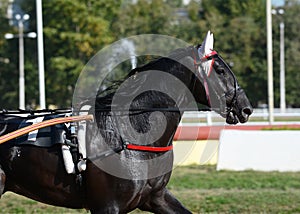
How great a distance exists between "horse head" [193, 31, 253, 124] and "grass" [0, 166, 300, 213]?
137 inches

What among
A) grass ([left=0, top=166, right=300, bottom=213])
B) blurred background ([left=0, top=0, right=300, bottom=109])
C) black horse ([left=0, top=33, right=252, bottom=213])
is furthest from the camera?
blurred background ([left=0, top=0, right=300, bottom=109])

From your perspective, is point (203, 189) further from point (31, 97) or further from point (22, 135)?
point (31, 97)

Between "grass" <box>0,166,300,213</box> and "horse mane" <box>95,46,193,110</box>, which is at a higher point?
"horse mane" <box>95,46,193,110</box>

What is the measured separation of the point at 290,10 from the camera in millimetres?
58344

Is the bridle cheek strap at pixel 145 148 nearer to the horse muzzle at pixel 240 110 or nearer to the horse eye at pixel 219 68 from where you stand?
the horse muzzle at pixel 240 110

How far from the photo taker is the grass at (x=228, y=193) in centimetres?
1002

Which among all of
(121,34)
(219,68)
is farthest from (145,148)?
(121,34)

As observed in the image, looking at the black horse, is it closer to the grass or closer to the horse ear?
the horse ear

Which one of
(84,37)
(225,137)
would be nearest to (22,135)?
(225,137)

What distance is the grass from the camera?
1002cm

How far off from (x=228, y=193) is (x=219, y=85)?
555 centimetres

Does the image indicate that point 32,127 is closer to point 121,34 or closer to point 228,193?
point 228,193

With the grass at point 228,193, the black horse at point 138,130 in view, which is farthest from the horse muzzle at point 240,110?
the grass at point 228,193

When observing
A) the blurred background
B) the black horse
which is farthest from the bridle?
the blurred background
